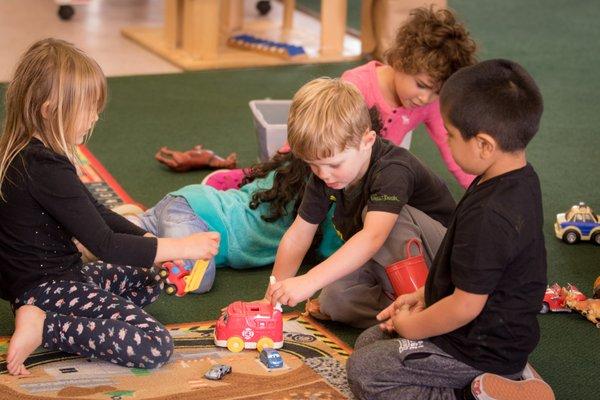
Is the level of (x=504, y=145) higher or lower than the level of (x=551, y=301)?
higher

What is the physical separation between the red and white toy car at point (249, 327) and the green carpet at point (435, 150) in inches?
7.1

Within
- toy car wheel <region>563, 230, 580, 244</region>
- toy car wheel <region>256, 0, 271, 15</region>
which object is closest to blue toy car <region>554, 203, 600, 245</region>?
toy car wheel <region>563, 230, 580, 244</region>

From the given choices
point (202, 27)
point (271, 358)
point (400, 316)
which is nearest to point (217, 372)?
point (271, 358)

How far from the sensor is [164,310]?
2.05 m

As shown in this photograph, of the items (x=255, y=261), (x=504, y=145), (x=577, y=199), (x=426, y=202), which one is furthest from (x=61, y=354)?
(x=577, y=199)

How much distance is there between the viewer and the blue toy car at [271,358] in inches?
70.1

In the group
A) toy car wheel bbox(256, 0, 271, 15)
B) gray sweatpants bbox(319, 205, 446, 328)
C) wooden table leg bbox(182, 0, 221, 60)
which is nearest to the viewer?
gray sweatpants bbox(319, 205, 446, 328)

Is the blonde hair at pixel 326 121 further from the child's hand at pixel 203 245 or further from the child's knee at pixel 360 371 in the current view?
the child's knee at pixel 360 371

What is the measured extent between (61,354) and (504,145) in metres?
0.91

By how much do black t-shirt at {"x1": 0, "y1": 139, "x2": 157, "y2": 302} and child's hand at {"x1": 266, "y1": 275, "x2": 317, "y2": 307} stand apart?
24 cm

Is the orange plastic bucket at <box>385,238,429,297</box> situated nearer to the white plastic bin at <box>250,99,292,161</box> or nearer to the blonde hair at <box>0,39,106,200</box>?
the blonde hair at <box>0,39,106,200</box>

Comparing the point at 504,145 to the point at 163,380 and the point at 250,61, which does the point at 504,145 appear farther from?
the point at 250,61

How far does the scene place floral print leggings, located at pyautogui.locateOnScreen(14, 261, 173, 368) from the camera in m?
1.74

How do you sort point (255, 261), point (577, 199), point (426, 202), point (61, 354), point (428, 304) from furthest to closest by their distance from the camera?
point (577, 199)
point (255, 261)
point (426, 202)
point (61, 354)
point (428, 304)
